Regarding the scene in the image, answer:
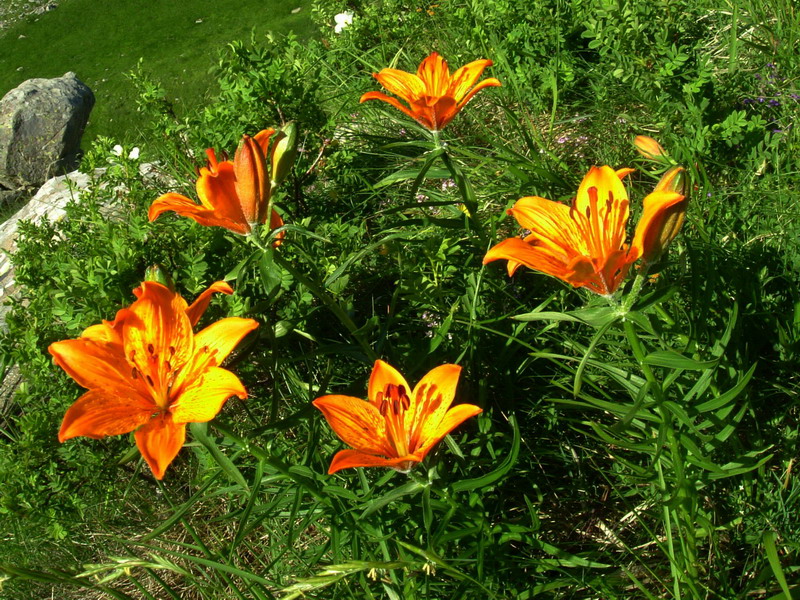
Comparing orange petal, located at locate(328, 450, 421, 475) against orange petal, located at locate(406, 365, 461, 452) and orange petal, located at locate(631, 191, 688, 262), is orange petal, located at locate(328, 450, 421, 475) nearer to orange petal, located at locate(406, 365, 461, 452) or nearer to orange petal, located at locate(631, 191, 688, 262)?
orange petal, located at locate(406, 365, 461, 452)

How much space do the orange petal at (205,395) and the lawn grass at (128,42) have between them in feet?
18.3

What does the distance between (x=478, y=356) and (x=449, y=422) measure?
679mm

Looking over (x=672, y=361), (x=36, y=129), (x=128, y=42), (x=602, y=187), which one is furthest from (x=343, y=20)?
(x=128, y=42)

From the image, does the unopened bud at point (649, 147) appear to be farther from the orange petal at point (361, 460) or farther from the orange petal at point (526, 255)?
the orange petal at point (361, 460)

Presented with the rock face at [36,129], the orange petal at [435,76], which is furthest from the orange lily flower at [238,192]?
the rock face at [36,129]

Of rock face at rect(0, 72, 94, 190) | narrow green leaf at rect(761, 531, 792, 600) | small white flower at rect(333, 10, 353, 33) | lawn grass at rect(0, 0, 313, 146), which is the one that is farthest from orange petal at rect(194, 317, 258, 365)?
rock face at rect(0, 72, 94, 190)

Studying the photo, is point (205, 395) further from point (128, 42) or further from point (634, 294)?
point (128, 42)

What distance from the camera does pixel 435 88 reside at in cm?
184

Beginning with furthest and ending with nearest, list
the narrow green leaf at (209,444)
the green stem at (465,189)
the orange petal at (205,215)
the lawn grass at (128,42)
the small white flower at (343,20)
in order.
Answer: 1. the lawn grass at (128,42)
2. the small white flower at (343,20)
3. the green stem at (465,189)
4. the orange petal at (205,215)
5. the narrow green leaf at (209,444)

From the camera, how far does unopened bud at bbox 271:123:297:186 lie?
1.48m

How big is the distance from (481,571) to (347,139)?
6.96ft

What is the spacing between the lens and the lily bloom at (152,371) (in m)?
1.24

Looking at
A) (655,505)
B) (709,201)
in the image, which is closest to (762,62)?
(709,201)

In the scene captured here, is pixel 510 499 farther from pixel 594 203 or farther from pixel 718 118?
pixel 718 118
